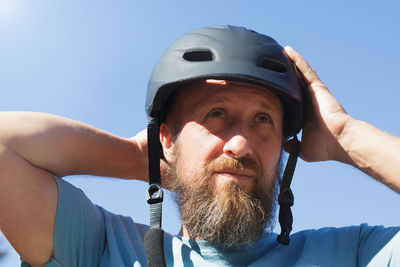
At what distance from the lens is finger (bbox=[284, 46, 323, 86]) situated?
4.04m

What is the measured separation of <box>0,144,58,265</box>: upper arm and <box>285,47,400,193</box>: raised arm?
1921mm

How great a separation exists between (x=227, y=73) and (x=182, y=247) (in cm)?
125

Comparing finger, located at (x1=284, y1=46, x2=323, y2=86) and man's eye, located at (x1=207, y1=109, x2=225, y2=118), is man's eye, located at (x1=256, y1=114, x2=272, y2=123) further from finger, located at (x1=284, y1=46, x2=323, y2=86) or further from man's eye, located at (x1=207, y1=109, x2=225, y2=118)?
finger, located at (x1=284, y1=46, x2=323, y2=86)

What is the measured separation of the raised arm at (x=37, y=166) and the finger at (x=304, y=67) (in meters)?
1.63

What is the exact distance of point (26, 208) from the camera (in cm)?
309

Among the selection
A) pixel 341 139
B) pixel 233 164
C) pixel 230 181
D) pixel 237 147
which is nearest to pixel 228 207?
pixel 230 181

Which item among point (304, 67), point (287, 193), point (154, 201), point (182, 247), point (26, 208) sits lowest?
point (182, 247)

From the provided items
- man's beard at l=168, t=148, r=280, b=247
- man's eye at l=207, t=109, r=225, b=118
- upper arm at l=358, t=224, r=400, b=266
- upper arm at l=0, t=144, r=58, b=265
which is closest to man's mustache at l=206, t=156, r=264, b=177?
man's beard at l=168, t=148, r=280, b=247

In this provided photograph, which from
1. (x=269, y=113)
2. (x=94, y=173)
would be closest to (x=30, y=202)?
(x=94, y=173)

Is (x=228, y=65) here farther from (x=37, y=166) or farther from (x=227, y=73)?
(x=37, y=166)

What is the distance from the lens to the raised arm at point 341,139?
3.15 meters

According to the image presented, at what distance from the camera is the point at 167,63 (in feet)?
13.1

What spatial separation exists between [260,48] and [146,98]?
99cm

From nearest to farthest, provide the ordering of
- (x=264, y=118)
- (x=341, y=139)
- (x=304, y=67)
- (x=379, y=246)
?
(x=379, y=246) → (x=341, y=139) → (x=264, y=118) → (x=304, y=67)
